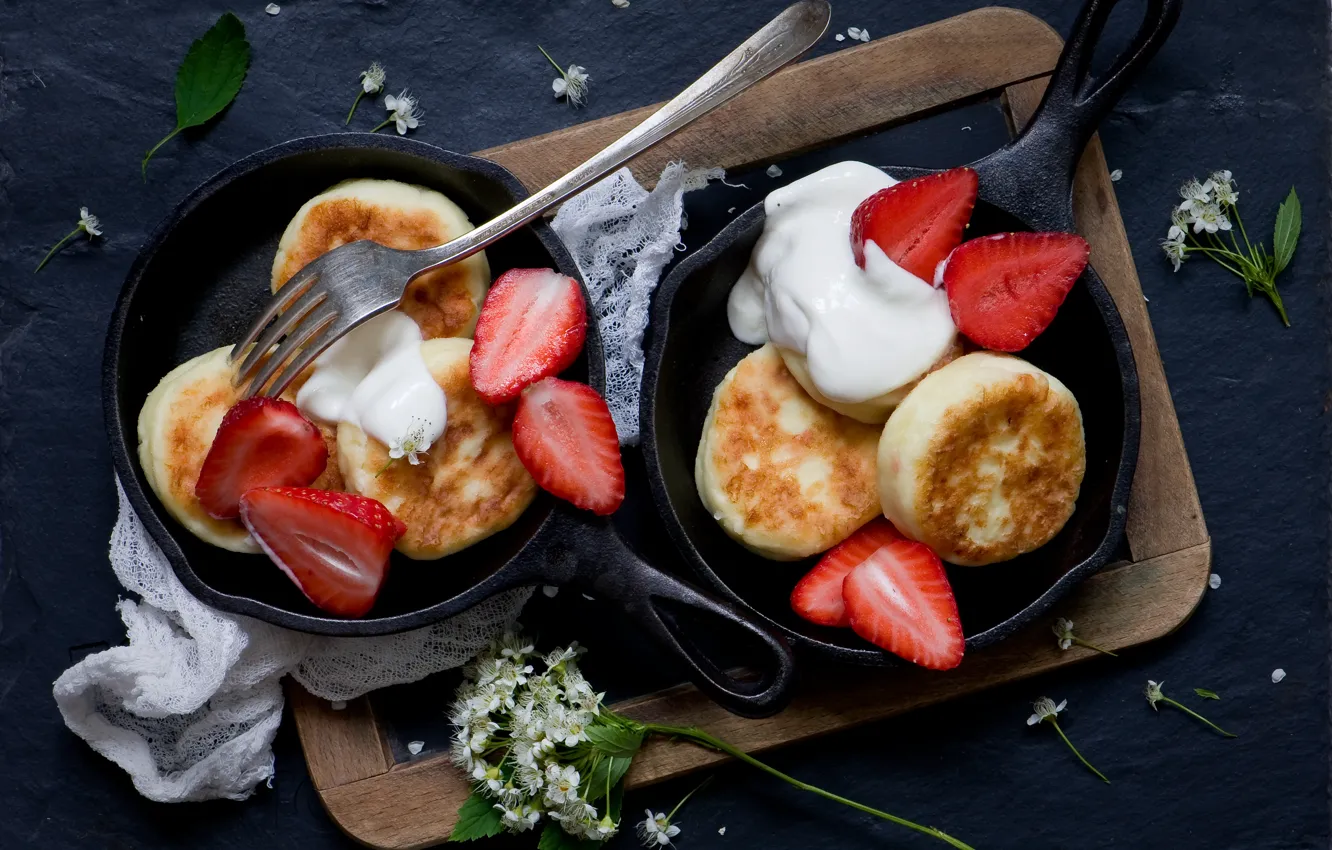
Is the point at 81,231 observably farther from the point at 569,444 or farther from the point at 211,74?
the point at 569,444

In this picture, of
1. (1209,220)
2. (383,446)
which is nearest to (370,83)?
(383,446)

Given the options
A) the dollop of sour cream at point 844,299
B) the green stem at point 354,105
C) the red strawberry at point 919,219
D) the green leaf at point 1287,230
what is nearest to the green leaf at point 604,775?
the dollop of sour cream at point 844,299

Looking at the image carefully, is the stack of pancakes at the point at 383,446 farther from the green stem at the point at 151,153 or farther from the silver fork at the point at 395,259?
the green stem at the point at 151,153

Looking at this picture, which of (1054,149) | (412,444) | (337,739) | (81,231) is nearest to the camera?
(412,444)

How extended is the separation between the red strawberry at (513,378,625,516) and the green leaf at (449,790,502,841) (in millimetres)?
581

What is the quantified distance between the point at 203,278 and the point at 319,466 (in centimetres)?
46

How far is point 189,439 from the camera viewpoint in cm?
183

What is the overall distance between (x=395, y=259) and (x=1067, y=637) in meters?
1.31

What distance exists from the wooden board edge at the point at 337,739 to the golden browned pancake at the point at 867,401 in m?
0.93

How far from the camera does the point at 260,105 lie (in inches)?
81.7

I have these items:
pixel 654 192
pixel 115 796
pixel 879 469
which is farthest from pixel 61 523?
pixel 879 469

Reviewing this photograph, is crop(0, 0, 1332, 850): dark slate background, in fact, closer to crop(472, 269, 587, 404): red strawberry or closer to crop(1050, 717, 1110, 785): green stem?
crop(1050, 717, 1110, 785): green stem

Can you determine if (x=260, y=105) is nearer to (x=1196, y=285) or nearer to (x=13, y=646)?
(x=13, y=646)

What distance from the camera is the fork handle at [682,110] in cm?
181
